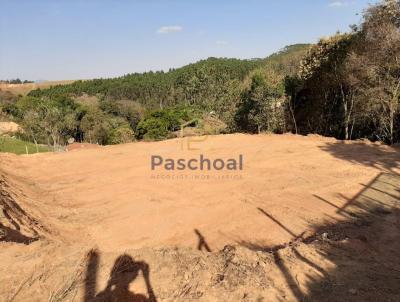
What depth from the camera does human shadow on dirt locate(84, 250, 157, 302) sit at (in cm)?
411

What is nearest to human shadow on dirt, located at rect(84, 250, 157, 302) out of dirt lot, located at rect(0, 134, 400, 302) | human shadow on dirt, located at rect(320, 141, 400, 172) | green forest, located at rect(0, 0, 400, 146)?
dirt lot, located at rect(0, 134, 400, 302)

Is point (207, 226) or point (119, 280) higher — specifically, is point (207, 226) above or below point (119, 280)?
below

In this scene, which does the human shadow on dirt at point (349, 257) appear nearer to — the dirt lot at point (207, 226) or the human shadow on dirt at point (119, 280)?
the dirt lot at point (207, 226)

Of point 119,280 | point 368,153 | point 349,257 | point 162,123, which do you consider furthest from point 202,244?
point 162,123

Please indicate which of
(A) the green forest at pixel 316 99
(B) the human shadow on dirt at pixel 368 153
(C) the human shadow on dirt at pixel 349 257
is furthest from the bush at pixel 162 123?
(C) the human shadow on dirt at pixel 349 257

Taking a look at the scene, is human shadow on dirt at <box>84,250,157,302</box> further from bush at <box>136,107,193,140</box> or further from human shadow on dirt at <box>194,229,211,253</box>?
bush at <box>136,107,193,140</box>

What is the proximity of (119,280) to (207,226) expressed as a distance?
3187 mm

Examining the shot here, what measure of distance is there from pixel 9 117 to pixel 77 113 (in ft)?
27.2

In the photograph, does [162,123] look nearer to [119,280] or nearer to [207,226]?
[207,226]

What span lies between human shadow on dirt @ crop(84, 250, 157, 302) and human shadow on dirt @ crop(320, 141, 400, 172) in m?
8.47

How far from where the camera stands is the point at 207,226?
743 cm

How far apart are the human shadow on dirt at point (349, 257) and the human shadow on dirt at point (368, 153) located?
3459 mm

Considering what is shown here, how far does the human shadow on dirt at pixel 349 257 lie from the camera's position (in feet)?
13.9

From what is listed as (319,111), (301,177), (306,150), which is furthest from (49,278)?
(319,111)
